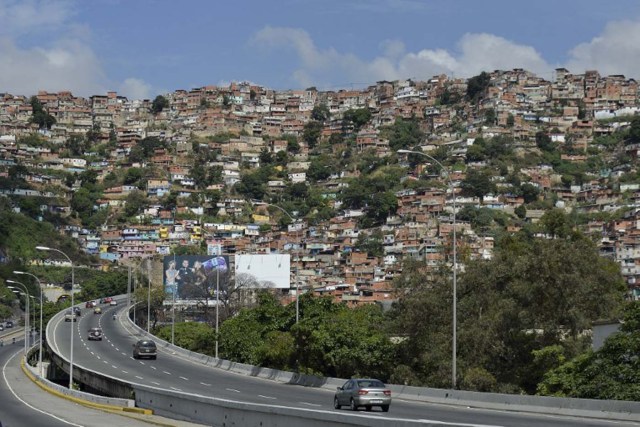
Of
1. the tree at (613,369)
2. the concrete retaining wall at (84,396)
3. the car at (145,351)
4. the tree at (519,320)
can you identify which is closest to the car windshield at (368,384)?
the tree at (613,369)

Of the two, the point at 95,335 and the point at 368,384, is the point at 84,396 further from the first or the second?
the point at 95,335

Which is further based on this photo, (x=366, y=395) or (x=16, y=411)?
(x=16, y=411)

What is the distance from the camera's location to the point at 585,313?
6266 centimetres

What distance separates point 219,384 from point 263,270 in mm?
84289

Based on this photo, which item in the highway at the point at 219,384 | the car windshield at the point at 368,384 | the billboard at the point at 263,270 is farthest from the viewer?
the billboard at the point at 263,270

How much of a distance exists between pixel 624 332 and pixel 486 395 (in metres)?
6.78

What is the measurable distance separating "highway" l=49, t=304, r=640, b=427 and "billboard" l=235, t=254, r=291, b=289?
2419 cm

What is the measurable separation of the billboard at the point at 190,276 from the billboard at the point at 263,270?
288 cm

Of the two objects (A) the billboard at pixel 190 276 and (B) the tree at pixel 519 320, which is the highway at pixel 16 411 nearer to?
(B) the tree at pixel 519 320

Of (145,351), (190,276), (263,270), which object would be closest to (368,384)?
(145,351)

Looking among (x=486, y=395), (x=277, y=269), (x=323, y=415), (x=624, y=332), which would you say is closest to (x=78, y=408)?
(x=486, y=395)

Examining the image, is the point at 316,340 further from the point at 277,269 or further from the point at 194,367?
the point at 277,269

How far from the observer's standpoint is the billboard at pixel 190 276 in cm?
14725

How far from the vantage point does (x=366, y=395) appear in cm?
4450
